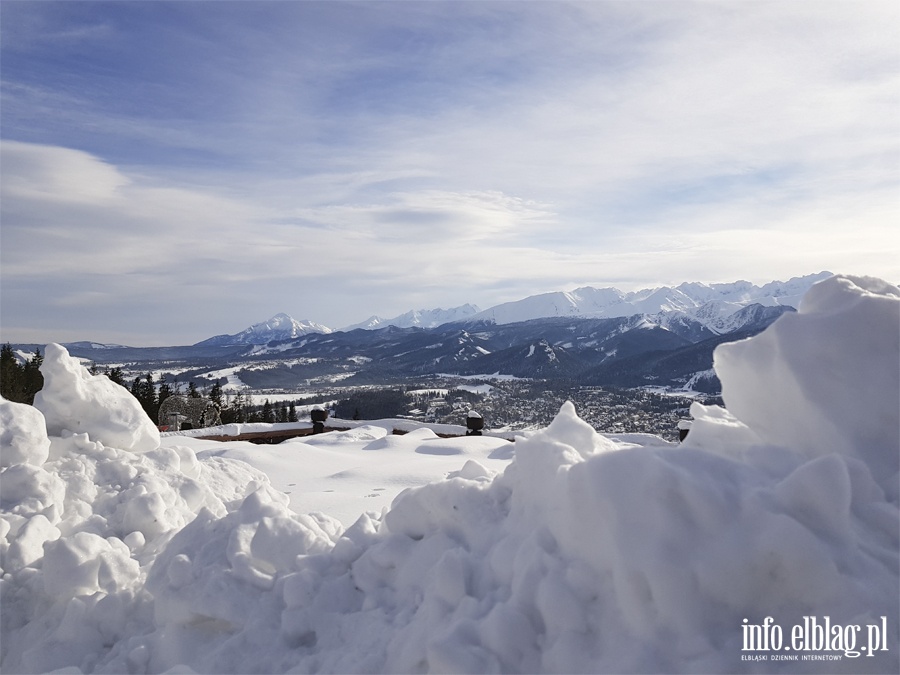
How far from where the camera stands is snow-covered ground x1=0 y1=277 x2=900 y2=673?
105 inches

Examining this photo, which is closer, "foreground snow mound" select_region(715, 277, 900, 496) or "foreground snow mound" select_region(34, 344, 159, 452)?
"foreground snow mound" select_region(715, 277, 900, 496)

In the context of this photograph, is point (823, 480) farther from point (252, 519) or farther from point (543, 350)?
point (543, 350)

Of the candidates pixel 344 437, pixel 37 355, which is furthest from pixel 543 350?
pixel 344 437

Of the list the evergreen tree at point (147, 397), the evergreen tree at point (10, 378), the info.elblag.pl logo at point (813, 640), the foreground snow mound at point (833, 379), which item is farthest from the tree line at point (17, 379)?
the info.elblag.pl logo at point (813, 640)

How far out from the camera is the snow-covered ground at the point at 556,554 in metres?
2.66

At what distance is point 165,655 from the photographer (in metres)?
3.73

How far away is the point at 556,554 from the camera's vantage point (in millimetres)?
3119

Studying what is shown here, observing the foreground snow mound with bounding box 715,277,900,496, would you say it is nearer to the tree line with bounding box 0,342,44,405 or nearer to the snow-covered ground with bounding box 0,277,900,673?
the snow-covered ground with bounding box 0,277,900,673

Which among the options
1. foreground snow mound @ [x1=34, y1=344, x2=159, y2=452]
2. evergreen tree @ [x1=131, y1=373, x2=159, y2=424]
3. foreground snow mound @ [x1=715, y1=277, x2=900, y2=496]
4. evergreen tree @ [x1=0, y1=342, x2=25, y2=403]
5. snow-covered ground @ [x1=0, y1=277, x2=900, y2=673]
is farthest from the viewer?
evergreen tree @ [x1=131, y1=373, x2=159, y2=424]

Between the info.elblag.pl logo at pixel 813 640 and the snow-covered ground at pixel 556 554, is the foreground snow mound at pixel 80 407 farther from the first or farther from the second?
the info.elblag.pl logo at pixel 813 640

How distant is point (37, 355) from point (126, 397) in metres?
52.5

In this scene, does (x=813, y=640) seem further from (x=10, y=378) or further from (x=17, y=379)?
(x=17, y=379)

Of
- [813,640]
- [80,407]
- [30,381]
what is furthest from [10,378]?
[813,640]

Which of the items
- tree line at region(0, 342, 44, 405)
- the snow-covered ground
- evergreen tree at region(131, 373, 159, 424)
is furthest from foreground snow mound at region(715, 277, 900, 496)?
evergreen tree at region(131, 373, 159, 424)
